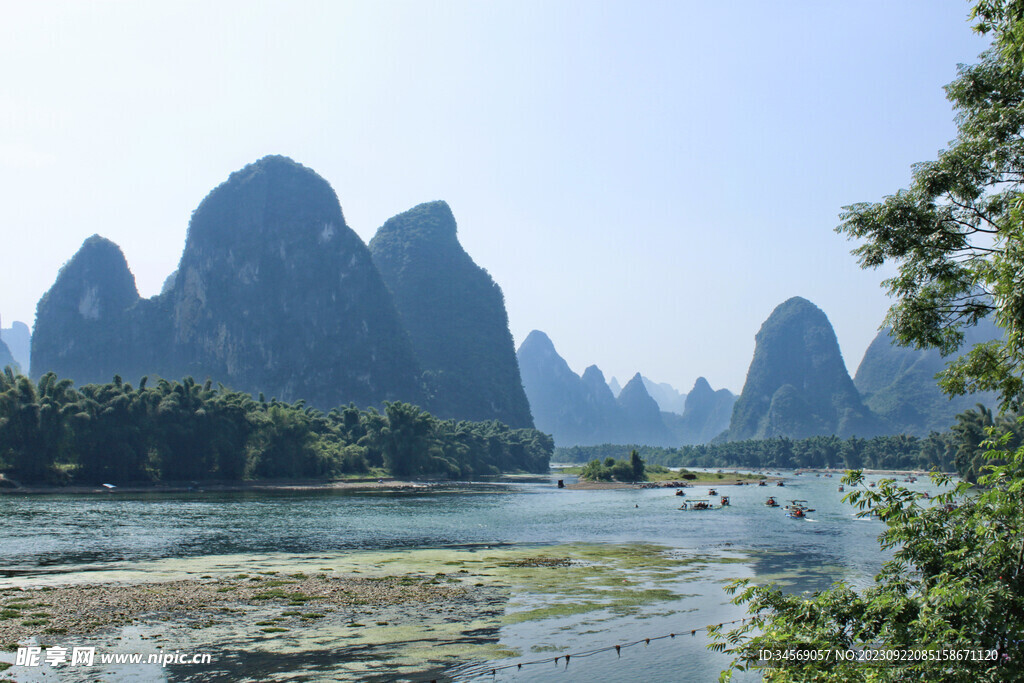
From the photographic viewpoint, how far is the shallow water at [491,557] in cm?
1811

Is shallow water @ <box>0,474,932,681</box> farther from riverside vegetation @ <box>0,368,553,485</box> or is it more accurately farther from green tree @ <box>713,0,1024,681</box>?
riverside vegetation @ <box>0,368,553,485</box>

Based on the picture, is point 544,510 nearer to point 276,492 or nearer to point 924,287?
point 276,492

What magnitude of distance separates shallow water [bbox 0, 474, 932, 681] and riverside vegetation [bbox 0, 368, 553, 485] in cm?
1206

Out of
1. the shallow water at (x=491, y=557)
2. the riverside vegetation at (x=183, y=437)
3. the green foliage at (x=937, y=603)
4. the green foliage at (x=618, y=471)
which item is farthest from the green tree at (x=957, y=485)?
the green foliage at (x=618, y=471)

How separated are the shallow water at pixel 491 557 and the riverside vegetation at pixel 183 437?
12060 mm

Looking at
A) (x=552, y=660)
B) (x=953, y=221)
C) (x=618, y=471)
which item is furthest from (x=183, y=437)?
(x=953, y=221)

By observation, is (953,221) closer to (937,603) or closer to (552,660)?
(937,603)

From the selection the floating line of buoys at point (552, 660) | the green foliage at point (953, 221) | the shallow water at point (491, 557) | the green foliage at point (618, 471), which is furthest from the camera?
the green foliage at point (618, 471)

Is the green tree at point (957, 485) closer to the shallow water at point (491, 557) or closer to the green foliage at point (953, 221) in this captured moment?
the green foliage at point (953, 221)

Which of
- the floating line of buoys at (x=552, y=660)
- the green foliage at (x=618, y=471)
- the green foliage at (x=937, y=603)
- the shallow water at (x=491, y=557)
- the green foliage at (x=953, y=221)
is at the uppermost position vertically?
the green foliage at (x=953, y=221)

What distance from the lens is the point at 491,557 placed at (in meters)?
36.0

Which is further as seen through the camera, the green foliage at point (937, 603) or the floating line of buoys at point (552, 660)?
the floating line of buoys at point (552, 660)

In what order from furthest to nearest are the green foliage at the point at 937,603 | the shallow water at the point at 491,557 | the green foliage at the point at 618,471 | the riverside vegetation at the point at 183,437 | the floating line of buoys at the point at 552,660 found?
the green foliage at the point at 618,471 → the riverside vegetation at the point at 183,437 → the shallow water at the point at 491,557 → the floating line of buoys at the point at 552,660 → the green foliage at the point at 937,603

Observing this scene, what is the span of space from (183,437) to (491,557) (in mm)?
65238
